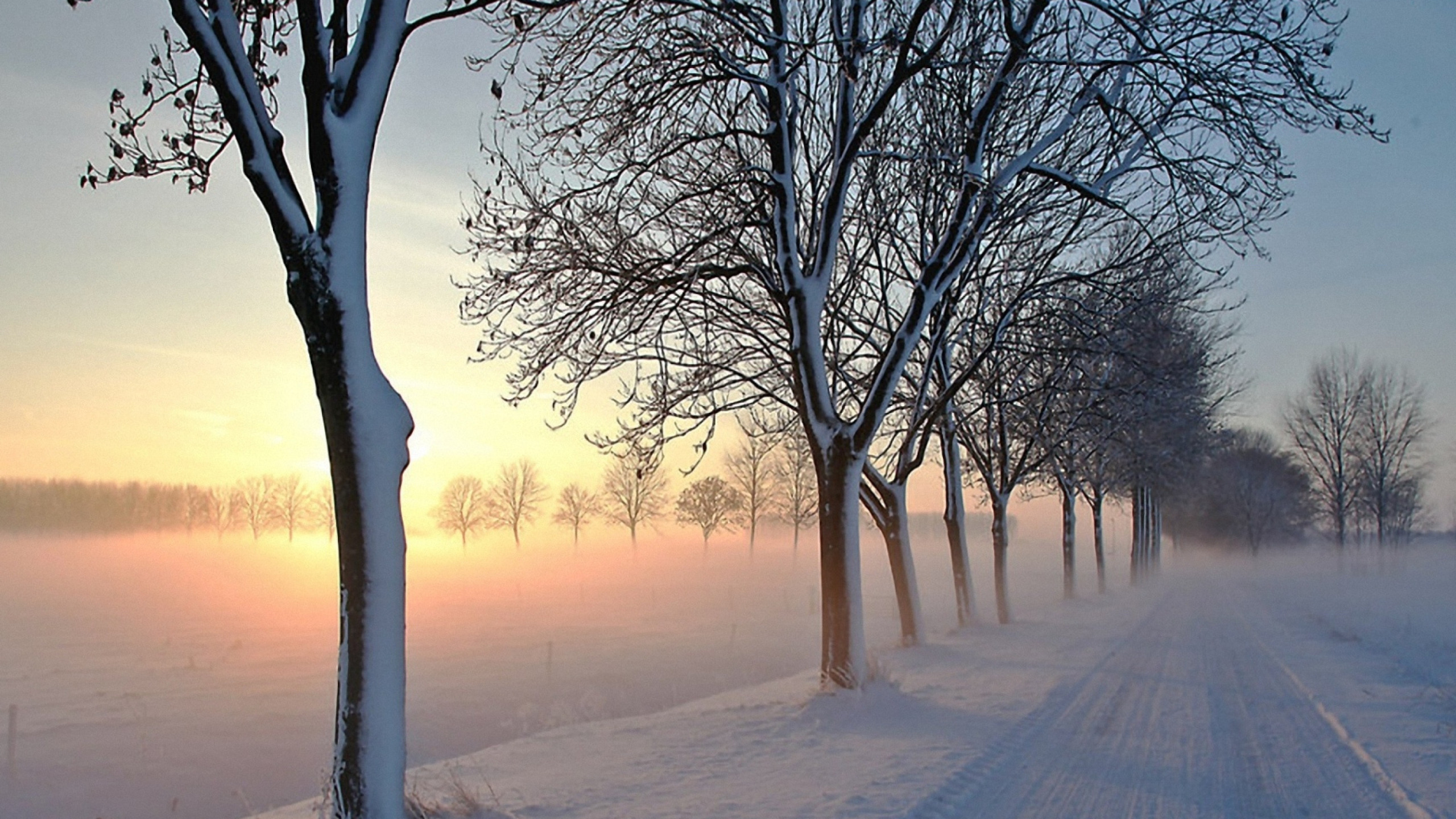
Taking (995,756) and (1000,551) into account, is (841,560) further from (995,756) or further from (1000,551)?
(1000,551)

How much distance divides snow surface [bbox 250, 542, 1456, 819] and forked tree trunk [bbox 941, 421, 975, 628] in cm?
434

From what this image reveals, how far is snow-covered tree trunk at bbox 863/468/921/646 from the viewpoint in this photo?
55.7ft

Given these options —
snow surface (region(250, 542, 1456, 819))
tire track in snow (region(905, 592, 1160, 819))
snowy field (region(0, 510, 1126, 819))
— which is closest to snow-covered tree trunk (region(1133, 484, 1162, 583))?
snowy field (region(0, 510, 1126, 819))

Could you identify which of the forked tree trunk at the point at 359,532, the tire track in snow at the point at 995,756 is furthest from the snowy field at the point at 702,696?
the forked tree trunk at the point at 359,532

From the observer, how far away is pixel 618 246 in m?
11.0

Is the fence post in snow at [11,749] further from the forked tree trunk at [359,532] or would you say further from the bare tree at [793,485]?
the bare tree at [793,485]

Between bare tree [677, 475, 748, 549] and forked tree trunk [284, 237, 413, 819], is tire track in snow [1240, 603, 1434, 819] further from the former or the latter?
bare tree [677, 475, 748, 549]

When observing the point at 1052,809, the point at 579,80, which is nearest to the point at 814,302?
the point at 579,80

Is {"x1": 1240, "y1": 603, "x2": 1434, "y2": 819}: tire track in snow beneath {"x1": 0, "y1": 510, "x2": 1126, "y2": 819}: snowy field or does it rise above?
above

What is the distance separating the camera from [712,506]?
72.3 m

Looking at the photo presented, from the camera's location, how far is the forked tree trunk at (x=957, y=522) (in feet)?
65.3

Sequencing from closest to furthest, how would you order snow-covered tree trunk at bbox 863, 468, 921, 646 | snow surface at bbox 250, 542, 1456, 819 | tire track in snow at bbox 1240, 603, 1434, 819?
tire track in snow at bbox 1240, 603, 1434, 819
snow surface at bbox 250, 542, 1456, 819
snow-covered tree trunk at bbox 863, 468, 921, 646

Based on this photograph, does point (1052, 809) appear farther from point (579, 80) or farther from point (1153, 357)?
point (1153, 357)

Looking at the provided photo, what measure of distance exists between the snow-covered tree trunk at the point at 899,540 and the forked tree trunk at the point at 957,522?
2.74 metres
